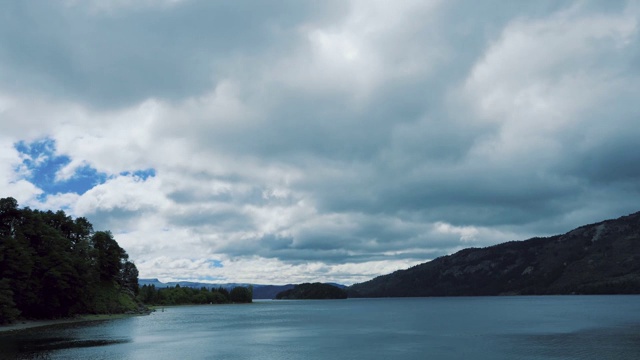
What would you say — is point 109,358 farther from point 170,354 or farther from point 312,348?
point 312,348

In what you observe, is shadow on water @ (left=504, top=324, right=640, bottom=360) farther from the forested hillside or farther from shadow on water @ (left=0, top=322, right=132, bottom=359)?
the forested hillside

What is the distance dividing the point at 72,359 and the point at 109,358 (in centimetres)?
597

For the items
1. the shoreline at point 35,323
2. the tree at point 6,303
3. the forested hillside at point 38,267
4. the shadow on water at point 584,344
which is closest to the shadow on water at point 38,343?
the tree at point 6,303

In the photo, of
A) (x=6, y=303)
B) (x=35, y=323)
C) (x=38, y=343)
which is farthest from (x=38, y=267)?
(x=38, y=343)

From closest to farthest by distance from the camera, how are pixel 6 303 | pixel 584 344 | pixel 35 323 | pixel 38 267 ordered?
pixel 584 344 → pixel 6 303 → pixel 35 323 → pixel 38 267

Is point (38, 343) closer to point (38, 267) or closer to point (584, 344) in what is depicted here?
point (38, 267)

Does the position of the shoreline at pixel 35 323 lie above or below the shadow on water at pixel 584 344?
above

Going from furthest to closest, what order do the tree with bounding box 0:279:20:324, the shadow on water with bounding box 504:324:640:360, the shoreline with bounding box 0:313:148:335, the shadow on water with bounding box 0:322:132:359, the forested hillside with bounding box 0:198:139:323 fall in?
the forested hillside with bounding box 0:198:139:323
the shoreline with bounding box 0:313:148:335
the tree with bounding box 0:279:20:324
the shadow on water with bounding box 504:324:640:360
the shadow on water with bounding box 0:322:132:359

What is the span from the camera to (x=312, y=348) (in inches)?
3760

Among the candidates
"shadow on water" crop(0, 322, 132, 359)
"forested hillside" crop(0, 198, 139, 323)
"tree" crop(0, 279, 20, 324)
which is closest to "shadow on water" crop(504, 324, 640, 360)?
"shadow on water" crop(0, 322, 132, 359)

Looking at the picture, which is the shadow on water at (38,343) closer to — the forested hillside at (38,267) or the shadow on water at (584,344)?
the forested hillside at (38,267)

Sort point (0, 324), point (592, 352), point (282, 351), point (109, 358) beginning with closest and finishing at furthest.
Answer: point (109, 358) → point (592, 352) → point (282, 351) → point (0, 324)

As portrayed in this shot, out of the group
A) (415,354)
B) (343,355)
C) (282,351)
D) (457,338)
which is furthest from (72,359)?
(457,338)

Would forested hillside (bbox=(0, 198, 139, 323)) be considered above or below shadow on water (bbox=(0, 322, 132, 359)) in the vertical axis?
above
